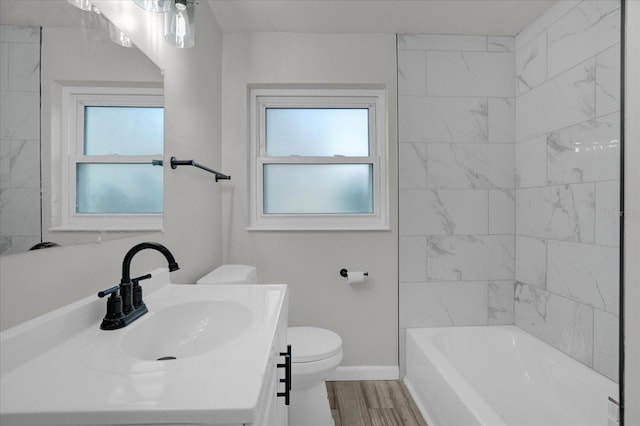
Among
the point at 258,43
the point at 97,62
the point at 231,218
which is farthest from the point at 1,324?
the point at 258,43

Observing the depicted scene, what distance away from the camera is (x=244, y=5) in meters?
1.83

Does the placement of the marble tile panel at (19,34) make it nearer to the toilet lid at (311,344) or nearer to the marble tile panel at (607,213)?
the toilet lid at (311,344)

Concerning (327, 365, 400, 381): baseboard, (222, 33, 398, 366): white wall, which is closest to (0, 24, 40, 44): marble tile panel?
(222, 33, 398, 366): white wall

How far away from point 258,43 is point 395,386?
2.44 meters

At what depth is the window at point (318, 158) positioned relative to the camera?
7.25ft

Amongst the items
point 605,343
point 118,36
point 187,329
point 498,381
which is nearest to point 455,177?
point 605,343

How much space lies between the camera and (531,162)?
201 centimetres

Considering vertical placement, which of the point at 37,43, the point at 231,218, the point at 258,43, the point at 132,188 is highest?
the point at 258,43

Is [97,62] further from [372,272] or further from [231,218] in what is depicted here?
[372,272]

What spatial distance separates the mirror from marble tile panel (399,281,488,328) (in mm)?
1839

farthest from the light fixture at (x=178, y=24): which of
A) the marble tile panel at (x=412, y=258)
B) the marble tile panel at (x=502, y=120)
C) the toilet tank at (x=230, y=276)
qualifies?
the marble tile panel at (x=502, y=120)

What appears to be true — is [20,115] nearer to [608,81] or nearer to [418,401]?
[418,401]

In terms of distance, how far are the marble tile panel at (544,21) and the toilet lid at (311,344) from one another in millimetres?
2233

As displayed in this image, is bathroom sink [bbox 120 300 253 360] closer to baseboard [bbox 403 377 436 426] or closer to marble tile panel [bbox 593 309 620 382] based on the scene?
baseboard [bbox 403 377 436 426]
